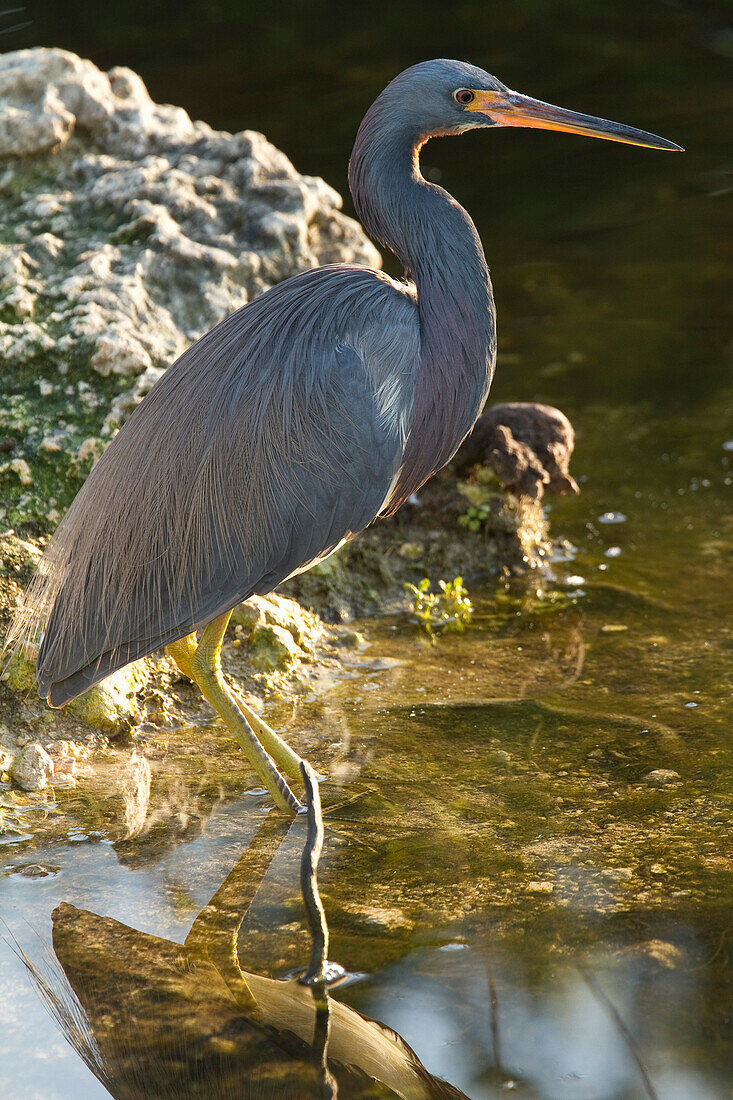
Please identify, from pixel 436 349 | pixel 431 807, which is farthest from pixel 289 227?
pixel 431 807

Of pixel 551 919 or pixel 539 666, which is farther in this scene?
pixel 539 666

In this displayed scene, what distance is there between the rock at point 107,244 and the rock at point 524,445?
3.49ft

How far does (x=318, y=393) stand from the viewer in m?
3.46

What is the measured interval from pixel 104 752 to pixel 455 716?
1.24 meters

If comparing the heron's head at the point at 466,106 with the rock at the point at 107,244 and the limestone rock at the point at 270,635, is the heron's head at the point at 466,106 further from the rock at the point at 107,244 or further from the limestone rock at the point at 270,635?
the limestone rock at the point at 270,635

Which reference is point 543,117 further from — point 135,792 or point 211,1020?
point 211,1020

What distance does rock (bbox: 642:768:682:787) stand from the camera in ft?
11.9

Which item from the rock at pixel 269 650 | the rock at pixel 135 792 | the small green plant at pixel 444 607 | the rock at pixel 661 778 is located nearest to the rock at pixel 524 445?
the small green plant at pixel 444 607

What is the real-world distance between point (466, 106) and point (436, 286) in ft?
1.98

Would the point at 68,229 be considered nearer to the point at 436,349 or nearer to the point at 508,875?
the point at 436,349

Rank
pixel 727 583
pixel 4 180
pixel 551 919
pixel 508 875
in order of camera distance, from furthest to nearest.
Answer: pixel 4 180
pixel 727 583
pixel 508 875
pixel 551 919

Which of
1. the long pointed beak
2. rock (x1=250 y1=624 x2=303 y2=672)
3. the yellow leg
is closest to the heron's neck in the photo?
the long pointed beak

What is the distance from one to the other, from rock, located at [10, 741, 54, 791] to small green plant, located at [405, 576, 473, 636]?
66.6 inches

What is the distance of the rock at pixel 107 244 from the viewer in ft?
15.1
